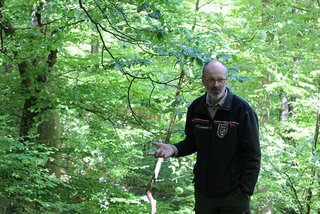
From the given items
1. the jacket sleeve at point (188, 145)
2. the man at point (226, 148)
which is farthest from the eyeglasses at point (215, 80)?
the jacket sleeve at point (188, 145)

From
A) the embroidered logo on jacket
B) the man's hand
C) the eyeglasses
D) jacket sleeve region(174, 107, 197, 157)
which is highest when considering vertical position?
the eyeglasses

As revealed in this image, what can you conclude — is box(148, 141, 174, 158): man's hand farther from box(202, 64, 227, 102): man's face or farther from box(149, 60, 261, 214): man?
box(202, 64, 227, 102): man's face

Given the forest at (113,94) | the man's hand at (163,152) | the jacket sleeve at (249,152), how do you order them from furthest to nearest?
the forest at (113,94) < the man's hand at (163,152) < the jacket sleeve at (249,152)

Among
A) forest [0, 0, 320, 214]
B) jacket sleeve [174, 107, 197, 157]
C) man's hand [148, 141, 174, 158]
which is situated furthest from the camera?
forest [0, 0, 320, 214]

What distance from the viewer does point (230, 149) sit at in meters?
2.25

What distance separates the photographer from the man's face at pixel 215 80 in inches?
88.4

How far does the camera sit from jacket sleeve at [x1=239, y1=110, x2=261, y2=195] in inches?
86.5

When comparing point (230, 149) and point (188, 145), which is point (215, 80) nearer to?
point (230, 149)

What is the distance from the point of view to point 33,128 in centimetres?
661

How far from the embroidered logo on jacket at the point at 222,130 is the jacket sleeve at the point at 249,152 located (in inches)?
3.5

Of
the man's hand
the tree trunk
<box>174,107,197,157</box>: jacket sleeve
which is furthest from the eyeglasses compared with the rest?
the tree trunk

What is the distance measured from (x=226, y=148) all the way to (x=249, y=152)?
0.14m

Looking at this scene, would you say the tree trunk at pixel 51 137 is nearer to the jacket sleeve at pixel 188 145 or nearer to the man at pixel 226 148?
the jacket sleeve at pixel 188 145

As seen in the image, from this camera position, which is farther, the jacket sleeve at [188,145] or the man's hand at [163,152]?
the jacket sleeve at [188,145]
